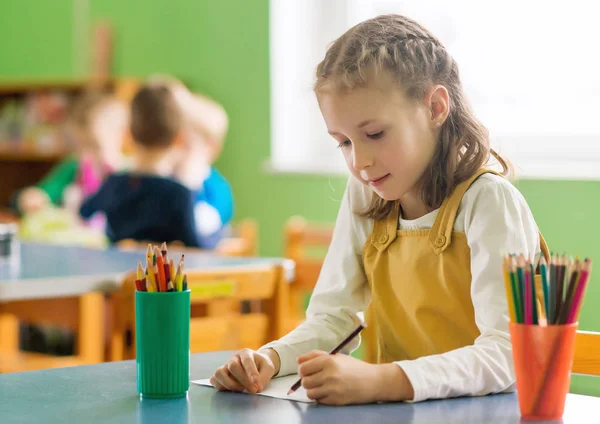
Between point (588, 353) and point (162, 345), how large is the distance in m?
0.57

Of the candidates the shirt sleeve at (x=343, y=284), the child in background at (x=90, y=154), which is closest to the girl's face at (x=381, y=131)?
the shirt sleeve at (x=343, y=284)

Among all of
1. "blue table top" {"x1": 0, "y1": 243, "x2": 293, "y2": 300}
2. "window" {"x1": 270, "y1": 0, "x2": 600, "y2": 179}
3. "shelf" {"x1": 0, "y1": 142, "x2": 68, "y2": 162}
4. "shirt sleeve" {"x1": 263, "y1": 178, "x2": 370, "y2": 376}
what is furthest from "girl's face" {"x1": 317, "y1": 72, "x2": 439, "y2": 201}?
"shelf" {"x1": 0, "y1": 142, "x2": 68, "y2": 162}

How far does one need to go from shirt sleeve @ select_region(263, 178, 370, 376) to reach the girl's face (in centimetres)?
15

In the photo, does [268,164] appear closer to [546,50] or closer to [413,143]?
[546,50]

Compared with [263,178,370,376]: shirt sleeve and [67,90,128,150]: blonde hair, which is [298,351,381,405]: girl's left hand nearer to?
[263,178,370,376]: shirt sleeve

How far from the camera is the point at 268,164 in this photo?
476 centimetres

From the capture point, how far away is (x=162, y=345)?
1.18 m

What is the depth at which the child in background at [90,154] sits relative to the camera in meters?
4.97

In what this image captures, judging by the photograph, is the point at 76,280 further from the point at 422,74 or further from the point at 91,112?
the point at 91,112

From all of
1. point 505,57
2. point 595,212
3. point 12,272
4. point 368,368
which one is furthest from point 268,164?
point 368,368

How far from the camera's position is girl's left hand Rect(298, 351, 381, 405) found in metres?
1.11

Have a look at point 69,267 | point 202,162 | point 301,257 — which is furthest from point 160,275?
point 202,162

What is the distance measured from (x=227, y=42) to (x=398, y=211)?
144 inches

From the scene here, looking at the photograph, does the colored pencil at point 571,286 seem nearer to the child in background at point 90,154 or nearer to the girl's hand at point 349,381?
the girl's hand at point 349,381
